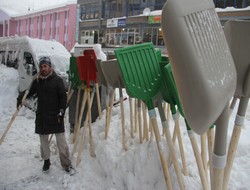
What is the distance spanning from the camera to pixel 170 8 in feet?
2.24

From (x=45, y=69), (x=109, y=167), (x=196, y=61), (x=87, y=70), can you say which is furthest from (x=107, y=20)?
(x=196, y=61)

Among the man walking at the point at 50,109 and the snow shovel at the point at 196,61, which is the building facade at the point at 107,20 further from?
the snow shovel at the point at 196,61

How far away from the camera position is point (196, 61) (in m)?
0.67

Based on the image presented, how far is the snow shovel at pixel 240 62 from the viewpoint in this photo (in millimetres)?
1225

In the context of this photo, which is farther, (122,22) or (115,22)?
(115,22)

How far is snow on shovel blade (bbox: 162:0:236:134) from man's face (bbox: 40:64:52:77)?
2699 mm

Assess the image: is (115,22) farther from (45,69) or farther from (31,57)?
(45,69)

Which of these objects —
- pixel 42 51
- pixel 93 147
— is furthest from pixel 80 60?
pixel 42 51

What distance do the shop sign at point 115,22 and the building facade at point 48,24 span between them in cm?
460

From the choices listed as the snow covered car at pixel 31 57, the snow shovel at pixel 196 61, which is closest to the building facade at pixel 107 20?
the snow covered car at pixel 31 57

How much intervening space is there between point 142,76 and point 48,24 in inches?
1111

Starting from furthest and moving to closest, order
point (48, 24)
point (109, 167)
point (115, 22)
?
point (48, 24) → point (115, 22) → point (109, 167)

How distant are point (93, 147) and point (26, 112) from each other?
359 centimetres

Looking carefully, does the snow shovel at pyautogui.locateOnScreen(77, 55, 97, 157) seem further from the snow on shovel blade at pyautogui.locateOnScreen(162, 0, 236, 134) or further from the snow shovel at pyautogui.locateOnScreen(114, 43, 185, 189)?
the snow on shovel blade at pyautogui.locateOnScreen(162, 0, 236, 134)
